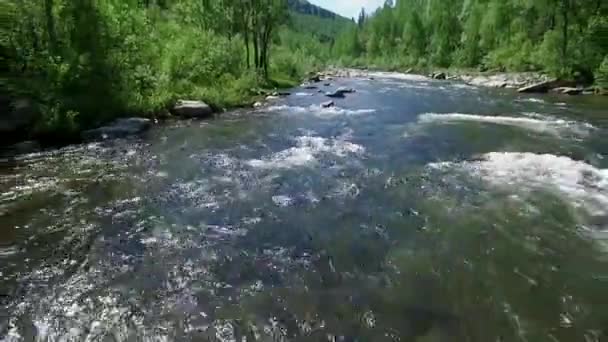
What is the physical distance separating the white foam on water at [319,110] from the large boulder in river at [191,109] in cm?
475

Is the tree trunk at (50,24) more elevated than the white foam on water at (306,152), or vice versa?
the tree trunk at (50,24)

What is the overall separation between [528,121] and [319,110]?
12.6m

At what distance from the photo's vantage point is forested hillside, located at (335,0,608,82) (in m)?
46.3

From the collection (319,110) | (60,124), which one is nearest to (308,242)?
(60,124)

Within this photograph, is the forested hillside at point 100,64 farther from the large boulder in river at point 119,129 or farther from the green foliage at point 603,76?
the green foliage at point 603,76

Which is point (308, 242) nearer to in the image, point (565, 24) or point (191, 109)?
point (191, 109)

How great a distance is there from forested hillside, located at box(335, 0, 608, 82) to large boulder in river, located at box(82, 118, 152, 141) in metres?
37.5

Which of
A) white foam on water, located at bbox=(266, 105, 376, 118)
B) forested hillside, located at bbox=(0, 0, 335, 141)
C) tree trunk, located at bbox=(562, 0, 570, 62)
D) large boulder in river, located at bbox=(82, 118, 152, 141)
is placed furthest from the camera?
tree trunk, located at bbox=(562, 0, 570, 62)

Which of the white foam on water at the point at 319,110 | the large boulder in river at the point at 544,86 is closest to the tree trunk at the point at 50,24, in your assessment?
the white foam on water at the point at 319,110

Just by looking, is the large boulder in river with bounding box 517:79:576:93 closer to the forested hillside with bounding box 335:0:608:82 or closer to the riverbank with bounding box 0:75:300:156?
the forested hillside with bounding box 335:0:608:82

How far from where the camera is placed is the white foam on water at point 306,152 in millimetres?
17245

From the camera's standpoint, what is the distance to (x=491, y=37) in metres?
82.1

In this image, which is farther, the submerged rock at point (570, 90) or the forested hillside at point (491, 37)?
the forested hillside at point (491, 37)

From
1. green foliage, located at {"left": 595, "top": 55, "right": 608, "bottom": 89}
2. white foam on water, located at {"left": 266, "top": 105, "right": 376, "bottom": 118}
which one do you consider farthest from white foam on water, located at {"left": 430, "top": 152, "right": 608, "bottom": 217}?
green foliage, located at {"left": 595, "top": 55, "right": 608, "bottom": 89}
